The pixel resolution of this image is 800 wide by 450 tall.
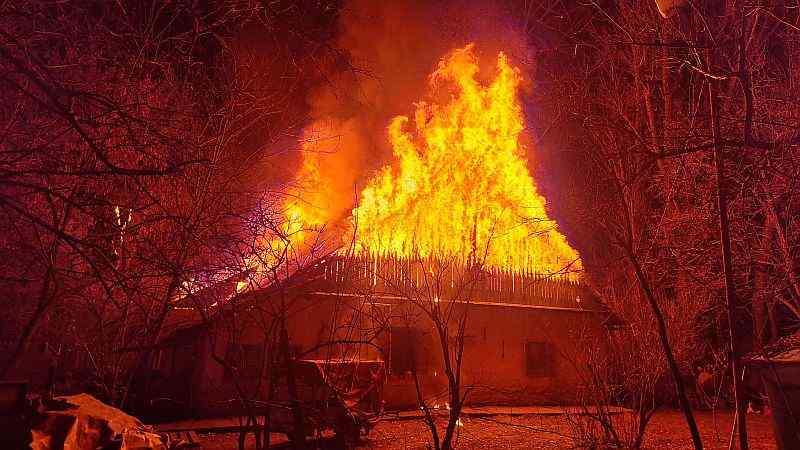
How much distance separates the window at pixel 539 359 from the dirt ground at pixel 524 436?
2972mm

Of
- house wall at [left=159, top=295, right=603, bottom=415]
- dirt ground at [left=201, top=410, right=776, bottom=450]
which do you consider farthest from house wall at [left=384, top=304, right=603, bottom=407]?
dirt ground at [left=201, top=410, right=776, bottom=450]

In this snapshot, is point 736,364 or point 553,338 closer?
point 736,364

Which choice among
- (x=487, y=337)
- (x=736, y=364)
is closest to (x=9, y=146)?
(x=736, y=364)

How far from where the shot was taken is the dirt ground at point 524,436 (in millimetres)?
11508

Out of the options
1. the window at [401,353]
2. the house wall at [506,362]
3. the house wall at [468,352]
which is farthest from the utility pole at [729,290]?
the window at [401,353]

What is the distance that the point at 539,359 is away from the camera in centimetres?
1881

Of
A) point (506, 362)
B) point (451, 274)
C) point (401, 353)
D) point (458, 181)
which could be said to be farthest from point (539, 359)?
point (458, 181)

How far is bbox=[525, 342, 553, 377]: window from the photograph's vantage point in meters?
18.5

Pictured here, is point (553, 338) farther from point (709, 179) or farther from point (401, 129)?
point (401, 129)

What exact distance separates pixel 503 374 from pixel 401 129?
10874 mm

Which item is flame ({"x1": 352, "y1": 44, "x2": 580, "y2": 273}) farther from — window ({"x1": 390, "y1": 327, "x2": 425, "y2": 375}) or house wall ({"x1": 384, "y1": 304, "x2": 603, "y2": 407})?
window ({"x1": 390, "y1": 327, "x2": 425, "y2": 375})

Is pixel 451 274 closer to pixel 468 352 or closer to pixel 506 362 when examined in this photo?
pixel 468 352

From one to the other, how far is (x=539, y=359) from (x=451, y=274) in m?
4.51

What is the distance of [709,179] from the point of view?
40.6 ft
